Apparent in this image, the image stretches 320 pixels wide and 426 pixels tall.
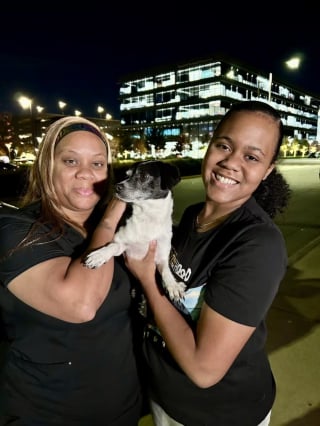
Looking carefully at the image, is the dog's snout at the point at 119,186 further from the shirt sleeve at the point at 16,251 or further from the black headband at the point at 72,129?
the shirt sleeve at the point at 16,251

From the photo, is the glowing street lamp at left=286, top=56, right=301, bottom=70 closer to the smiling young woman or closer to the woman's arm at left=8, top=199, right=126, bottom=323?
the smiling young woman

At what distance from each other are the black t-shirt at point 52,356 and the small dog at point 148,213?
0.45m

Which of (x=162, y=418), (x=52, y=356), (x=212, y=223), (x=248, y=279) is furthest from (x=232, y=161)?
(x=162, y=418)

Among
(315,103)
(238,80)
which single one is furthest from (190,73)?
(315,103)

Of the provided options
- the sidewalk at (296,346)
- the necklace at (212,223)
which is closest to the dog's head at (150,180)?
the necklace at (212,223)

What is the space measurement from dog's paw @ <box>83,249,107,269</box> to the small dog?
191 mm

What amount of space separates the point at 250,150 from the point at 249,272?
2.48 ft

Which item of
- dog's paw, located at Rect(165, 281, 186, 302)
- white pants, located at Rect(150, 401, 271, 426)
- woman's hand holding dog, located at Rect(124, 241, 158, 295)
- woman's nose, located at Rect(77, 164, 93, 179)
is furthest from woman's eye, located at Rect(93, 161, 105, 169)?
white pants, located at Rect(150, 401, 271, 426)

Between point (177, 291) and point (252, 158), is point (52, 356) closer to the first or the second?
point (177, 291)

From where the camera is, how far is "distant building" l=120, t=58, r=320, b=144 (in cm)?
7219

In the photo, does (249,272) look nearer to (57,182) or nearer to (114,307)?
(114,307)

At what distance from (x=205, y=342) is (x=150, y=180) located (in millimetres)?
1536

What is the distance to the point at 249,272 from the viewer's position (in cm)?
147

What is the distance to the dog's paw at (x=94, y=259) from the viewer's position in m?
1.70
